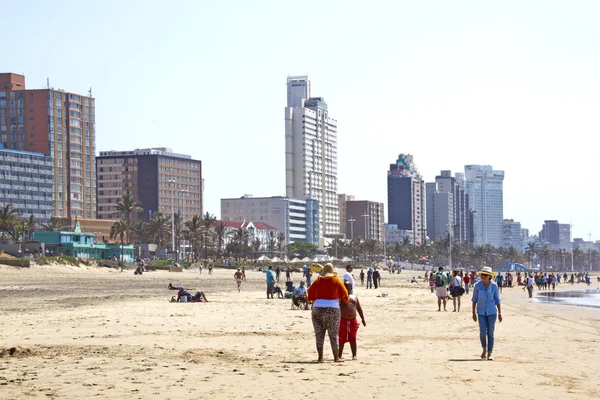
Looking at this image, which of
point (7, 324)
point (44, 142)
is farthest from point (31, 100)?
point (7, 324)

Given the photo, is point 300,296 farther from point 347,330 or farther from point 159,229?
point 159,229

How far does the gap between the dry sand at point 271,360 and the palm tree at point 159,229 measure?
4780 inches

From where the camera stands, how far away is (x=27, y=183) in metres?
161

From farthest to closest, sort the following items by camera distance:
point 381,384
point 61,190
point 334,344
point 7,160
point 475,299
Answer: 1. point 61,190
2. point 7,160
3. point 475,299
4. point 334,344
5. point 381,384

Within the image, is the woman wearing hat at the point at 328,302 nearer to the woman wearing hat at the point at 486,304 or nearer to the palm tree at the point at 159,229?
the woman wearing hat at the point at 486,304

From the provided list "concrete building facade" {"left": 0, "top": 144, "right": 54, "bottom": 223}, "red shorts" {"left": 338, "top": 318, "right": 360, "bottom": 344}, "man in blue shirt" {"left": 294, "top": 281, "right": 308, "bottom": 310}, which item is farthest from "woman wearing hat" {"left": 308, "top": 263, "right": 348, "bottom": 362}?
"concrete building facade" {"left": 0, "top": 144, "right": 54, "bottom": 223}

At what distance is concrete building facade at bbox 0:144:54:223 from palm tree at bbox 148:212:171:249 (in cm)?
2583

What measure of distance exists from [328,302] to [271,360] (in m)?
1.43

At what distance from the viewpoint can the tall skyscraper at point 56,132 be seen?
552ft

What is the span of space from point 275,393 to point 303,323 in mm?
12231

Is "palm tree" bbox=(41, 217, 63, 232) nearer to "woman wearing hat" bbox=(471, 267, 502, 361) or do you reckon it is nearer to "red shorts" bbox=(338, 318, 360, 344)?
"red shorts" bbox=(338, 318, 360, 344)

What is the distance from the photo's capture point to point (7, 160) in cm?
15812

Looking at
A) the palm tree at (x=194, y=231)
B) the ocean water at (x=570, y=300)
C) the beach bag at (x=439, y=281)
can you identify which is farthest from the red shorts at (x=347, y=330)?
the palm tree at (x=194, y=231)

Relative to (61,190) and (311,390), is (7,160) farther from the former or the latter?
(311,390)
